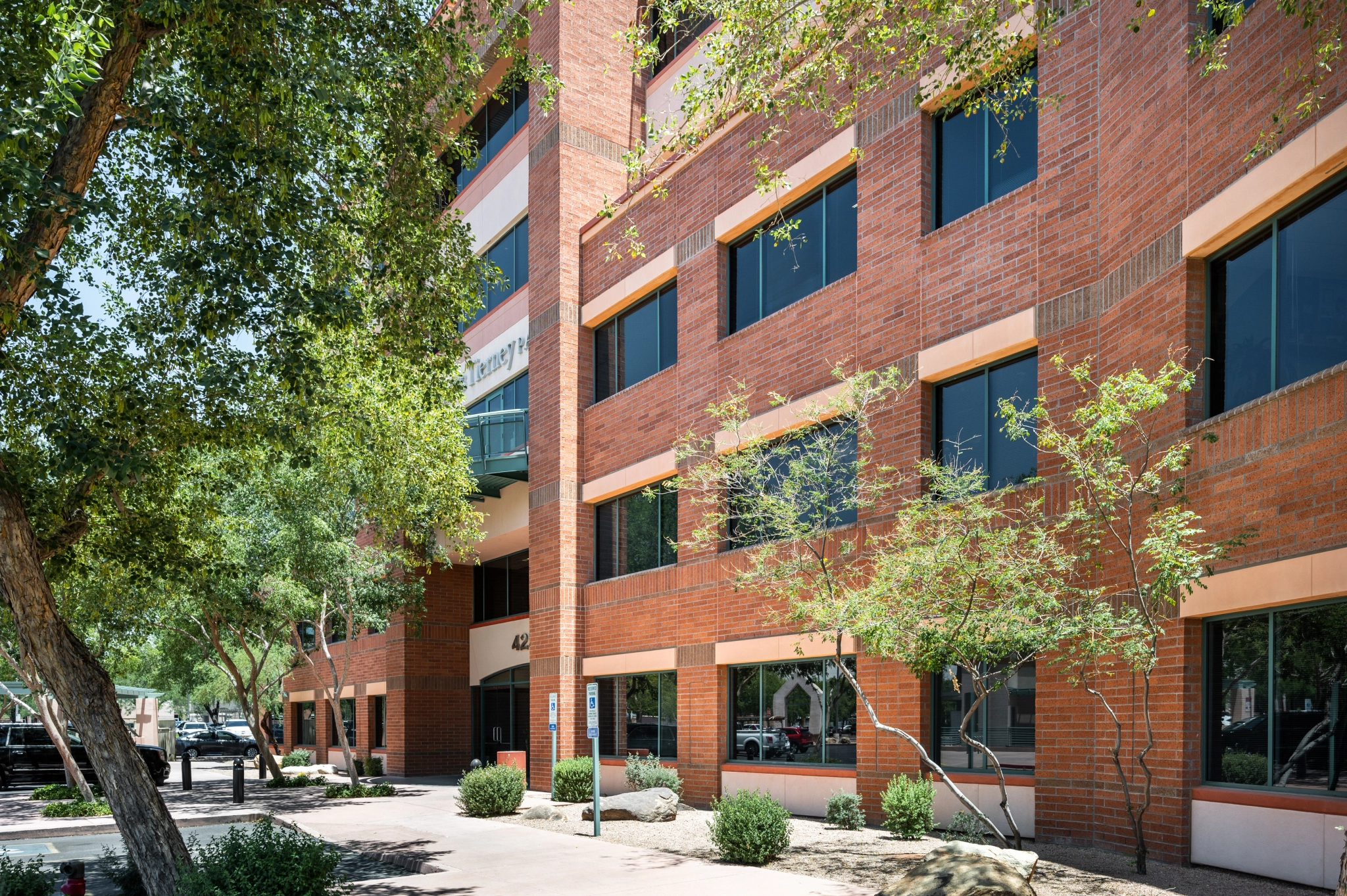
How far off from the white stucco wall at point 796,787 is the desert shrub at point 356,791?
10327 millimetres

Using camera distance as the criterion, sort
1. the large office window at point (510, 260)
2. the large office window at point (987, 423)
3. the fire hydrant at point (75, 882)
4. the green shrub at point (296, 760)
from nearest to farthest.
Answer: the fire hydrant at point (75, 882) → the large office window at point (987, 423) → the large office window at point (510, 260) → the green shrub at point (296, 760)

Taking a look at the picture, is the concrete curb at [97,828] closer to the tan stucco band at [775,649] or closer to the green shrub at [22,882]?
the green shrub at [22,882]

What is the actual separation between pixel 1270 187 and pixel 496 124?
25311 mm

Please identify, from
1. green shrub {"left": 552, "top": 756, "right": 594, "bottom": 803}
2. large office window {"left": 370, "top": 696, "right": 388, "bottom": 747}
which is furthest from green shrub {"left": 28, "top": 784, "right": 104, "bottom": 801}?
large office window {"left": 370, "top": 696, "right": 388, "bottom": 747}

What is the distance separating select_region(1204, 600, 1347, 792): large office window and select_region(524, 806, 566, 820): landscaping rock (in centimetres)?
1075

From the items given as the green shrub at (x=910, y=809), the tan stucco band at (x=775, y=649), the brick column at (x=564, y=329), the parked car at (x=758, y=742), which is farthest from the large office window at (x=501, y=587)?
the green shrub at (x=910, y=809)

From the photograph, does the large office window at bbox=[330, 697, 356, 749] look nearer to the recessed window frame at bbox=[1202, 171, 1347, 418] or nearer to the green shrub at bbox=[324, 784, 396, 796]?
the green shrub at bbox=[324, 784, 396, 796]

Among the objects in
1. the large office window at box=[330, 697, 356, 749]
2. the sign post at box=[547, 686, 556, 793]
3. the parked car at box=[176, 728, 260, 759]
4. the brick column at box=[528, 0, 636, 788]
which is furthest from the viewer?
the parked car at box=[176, 728, 260, 759]

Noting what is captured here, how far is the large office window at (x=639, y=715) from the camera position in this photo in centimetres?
2180

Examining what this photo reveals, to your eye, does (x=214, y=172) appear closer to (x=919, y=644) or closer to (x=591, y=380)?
(x=919, y=644)

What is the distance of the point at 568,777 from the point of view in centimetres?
2153

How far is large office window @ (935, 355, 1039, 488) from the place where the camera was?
14570 mm

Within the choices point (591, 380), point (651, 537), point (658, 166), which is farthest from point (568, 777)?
point (658, 166)

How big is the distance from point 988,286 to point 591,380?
12.1m
